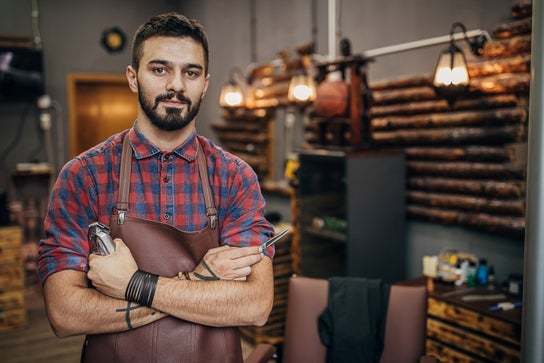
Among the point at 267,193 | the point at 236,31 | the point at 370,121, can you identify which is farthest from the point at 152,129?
the point at 236,31

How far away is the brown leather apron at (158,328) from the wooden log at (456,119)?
233cm

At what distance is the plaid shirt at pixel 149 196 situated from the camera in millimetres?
1482

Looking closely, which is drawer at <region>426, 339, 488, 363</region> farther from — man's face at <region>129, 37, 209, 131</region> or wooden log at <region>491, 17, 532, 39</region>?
man's face at <region>129, 37, 209, 131</region>

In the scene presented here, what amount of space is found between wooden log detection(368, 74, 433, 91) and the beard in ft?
8.23

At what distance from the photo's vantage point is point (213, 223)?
64.2 inches

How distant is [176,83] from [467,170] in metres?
2.51

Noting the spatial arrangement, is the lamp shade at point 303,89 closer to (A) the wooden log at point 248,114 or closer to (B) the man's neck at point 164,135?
(A) the wooden log at point 248,114

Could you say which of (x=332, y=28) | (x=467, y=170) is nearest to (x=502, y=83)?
(x=467, y=170)

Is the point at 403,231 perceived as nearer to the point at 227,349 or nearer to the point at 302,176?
the point at 302,176

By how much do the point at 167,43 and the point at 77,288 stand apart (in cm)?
76

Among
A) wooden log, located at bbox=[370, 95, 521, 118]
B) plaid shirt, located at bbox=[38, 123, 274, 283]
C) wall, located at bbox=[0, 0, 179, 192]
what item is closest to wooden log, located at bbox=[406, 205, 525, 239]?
wooden log, located at bbox=[370, 95, 521, 118]

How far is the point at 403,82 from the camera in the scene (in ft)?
12.4

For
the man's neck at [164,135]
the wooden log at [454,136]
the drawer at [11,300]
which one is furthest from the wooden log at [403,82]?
the drawer at [11,300]

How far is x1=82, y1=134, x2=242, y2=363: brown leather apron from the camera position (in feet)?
4.97
